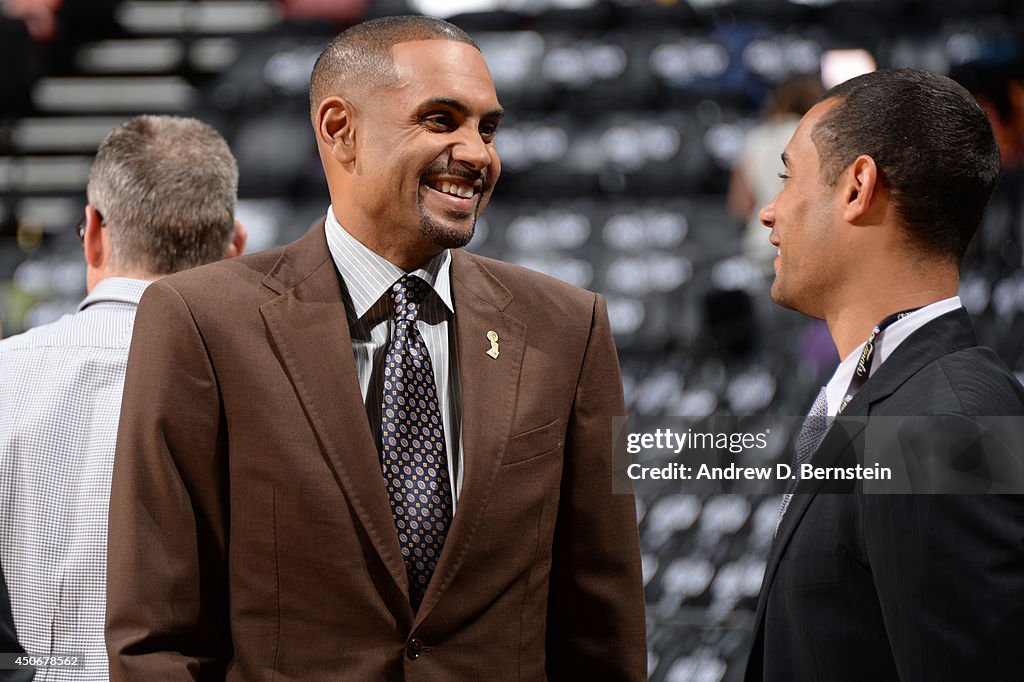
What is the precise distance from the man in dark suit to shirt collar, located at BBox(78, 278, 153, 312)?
1027 millimetres

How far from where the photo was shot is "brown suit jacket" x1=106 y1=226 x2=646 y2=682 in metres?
1.65

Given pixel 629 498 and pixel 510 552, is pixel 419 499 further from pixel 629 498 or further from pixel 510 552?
pixel 629 498

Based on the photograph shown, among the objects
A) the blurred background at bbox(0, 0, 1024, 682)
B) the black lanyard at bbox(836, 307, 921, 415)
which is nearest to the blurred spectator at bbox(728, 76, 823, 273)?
the blurred background at bbox(0, 0, 1024, 682)

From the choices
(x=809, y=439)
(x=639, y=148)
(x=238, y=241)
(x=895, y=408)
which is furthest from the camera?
(x=639, y=148)

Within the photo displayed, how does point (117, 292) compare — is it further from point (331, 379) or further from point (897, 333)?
point (897, 333)

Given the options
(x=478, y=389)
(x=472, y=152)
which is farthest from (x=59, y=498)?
(x=472, y=152)

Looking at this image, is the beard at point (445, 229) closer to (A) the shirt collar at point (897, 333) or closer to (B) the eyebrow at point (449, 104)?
(B) the eyebrow at point (449, 104)

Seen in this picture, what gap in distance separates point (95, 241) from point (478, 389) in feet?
2.62

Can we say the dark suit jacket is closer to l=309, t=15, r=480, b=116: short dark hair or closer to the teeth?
the teeth

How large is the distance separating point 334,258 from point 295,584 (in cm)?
49

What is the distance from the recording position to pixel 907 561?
1515 mm

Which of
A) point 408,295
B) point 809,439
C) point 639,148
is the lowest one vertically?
point 809,439

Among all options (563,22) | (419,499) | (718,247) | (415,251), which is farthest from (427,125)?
(563,22)

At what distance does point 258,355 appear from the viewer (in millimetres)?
1711
